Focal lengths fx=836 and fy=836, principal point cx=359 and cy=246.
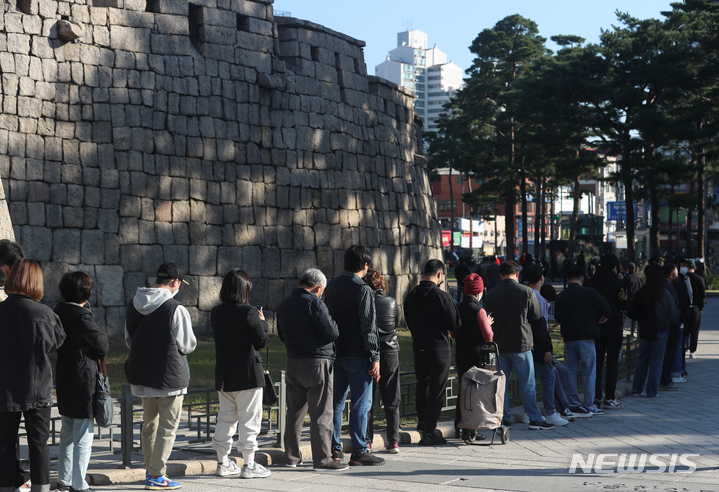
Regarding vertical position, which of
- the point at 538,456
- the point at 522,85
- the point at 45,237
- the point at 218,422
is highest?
the point at 522,85

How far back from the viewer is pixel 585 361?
9320 millimetres

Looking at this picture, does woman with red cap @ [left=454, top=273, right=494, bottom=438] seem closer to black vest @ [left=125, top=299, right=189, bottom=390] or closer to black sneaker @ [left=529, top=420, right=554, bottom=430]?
black sneaker @ [left=529, top=420, right=554, bottom=430]

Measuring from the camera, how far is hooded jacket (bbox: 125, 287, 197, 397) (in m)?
5.86

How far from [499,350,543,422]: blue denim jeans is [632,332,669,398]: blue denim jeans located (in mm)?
2810

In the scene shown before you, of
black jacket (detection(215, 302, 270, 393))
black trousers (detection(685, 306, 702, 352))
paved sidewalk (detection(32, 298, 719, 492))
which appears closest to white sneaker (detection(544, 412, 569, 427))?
paved sidewalk (detection(32, 298, 719, 492))

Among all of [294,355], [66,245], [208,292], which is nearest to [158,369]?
[294,355]

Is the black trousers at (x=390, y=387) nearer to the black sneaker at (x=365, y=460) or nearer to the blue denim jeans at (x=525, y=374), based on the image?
the black sneaker at (x=365, y=460)

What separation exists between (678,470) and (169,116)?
11.0 m

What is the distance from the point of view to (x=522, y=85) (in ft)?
120

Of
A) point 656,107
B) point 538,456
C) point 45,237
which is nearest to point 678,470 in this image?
point 538,456

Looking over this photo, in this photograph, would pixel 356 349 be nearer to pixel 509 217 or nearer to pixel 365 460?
pixel 365 460

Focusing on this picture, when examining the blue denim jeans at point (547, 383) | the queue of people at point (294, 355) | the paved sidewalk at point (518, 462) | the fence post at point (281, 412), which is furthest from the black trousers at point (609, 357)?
the fence post at point (281, 412)

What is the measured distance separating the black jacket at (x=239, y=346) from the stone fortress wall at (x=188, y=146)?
778 cm

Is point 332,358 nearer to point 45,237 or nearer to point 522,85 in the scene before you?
point 45,237
